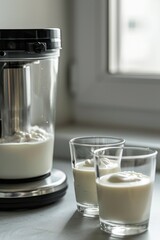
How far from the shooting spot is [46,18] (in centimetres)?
130

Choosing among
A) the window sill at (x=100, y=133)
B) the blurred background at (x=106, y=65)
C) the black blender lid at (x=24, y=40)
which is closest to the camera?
the black blender lid at (x=24, y=40)

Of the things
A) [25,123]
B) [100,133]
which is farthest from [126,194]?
[100,133]

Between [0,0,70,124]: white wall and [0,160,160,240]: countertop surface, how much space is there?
455mm

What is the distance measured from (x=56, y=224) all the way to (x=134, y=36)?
0.68 m

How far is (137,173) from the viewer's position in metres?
0.77

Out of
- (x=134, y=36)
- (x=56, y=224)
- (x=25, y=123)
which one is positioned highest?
(x=134, y=36)

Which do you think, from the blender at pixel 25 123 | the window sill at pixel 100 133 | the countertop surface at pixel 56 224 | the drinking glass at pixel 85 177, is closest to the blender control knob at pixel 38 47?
the blender at pixel 25 123

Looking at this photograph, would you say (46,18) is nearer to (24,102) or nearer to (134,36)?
(134,36)

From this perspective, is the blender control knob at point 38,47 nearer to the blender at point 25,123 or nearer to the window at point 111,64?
the blender at point 25,123

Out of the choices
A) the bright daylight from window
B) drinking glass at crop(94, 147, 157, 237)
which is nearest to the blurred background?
the bright daylight from window

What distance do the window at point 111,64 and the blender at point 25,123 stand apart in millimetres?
382

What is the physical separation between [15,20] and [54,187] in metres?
0.44

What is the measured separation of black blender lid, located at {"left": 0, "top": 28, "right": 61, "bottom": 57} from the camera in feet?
2.80

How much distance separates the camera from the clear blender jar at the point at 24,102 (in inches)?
34.3
